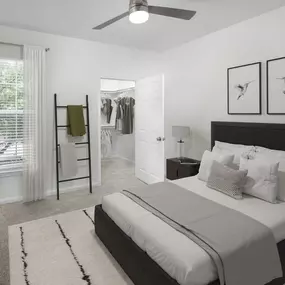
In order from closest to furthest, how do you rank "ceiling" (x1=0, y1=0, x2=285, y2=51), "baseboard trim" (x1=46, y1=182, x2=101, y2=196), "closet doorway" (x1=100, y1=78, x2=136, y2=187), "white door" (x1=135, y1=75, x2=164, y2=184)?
"ceiling" (x1=0, y1=0, x2=285, y2=51) < "baseboard trim" (x1=46, y1=182, x2=101, y2=196) < "white door" (x1=135, y1=75, x2=164, y2=184) < "closet doorway" (x1=100, y1=78, x2=136, y2=187)

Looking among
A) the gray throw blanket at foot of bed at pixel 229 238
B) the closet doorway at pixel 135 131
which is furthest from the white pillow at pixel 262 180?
the closet doorway at pixel 135 131

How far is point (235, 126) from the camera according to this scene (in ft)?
11.0

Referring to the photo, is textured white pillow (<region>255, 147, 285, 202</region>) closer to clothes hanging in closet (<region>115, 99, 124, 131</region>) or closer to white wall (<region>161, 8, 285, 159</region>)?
white wall (<region>161, 8, 285, 159</region>)

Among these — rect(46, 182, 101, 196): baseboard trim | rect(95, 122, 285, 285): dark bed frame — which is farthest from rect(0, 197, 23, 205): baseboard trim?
rect(95, 122, 285, 285): dark bed frame

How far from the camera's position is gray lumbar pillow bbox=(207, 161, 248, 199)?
2.43 m

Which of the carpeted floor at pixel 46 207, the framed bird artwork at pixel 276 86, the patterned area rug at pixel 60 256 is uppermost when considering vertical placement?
the framed bird artwork at pixel 276 86

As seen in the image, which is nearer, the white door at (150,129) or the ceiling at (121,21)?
the ceiling at (121,21)

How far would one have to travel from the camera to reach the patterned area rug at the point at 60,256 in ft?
6.56

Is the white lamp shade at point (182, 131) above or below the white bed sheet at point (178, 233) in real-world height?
above

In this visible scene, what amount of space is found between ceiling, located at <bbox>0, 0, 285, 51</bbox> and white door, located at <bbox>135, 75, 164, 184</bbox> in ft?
2.62

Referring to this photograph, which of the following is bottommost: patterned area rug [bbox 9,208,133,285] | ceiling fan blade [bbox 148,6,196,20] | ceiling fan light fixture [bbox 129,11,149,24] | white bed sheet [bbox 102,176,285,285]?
patterned area rug [bbox 9,208,133,285]

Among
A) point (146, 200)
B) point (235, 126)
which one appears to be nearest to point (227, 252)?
point (146, 200)

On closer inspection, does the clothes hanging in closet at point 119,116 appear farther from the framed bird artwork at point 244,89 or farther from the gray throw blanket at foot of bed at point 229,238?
the gray throw blanket at foot of bed at point 229,238

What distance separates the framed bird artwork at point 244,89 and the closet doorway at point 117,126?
2854 millimetres
